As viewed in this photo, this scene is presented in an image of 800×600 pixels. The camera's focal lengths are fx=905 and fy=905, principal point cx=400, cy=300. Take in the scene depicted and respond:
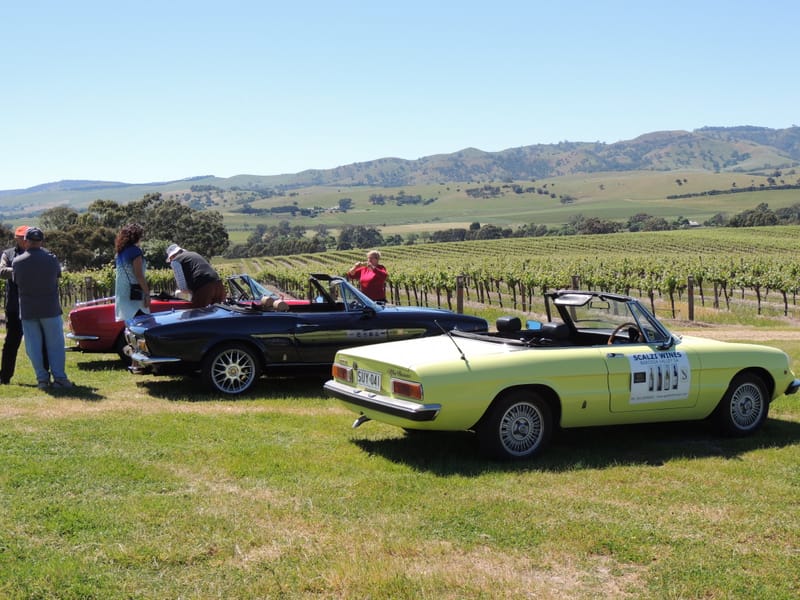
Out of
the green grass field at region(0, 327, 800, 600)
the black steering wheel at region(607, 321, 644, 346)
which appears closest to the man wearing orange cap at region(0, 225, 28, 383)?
the green grass field at region(0, 327, 800, 600)

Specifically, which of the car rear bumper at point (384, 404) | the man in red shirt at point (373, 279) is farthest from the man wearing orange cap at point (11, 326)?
the car rear bumper at point (384, 404)

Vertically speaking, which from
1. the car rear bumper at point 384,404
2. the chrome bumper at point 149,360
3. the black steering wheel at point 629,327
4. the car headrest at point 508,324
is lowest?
the car rear bumper at point 384,404

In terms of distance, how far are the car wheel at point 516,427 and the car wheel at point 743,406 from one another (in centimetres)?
186

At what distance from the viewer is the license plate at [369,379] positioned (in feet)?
24.1

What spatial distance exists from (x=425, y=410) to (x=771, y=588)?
2905mm

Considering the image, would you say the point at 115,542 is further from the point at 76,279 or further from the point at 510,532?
the point at 76,279

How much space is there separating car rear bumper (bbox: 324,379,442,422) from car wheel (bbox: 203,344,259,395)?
237 centimetres

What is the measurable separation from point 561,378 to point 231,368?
4.21 m

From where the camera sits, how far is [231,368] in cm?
1005

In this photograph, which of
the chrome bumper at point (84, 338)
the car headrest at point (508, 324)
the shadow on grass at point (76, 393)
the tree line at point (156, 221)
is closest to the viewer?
the car headrest at point (508, 324)

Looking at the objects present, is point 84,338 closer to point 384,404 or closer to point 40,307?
point 40,307

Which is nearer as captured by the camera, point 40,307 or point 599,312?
point 599,312

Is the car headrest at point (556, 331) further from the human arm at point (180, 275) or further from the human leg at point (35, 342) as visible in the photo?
the human leg at point (35, 342)

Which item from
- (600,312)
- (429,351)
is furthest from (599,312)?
(429,351)
